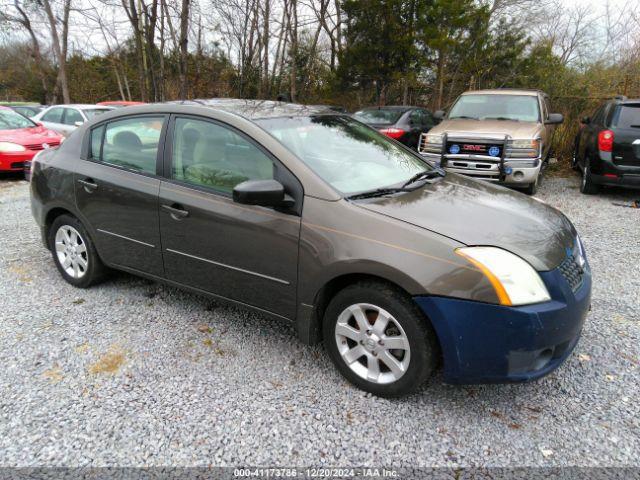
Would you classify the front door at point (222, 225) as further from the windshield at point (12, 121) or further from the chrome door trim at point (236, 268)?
the windshield at point (12, 121)

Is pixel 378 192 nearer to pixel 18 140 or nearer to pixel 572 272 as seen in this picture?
pixel 572 272

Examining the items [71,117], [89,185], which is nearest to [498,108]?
[89,185]

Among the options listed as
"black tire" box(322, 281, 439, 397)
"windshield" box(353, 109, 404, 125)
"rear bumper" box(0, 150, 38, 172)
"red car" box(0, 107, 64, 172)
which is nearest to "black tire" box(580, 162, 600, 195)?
"windshield" box(353, 109, 404, 125)

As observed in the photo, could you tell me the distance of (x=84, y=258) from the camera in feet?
12.9

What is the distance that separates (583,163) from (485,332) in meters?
7.71

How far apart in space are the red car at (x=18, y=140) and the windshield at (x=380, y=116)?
6398mm

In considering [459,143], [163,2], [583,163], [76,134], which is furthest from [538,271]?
[163,2]

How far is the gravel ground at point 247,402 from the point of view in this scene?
2.21 meters

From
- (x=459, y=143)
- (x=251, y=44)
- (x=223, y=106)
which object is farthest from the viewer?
(x=251, y=44)

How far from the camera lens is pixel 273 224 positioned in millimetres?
2688

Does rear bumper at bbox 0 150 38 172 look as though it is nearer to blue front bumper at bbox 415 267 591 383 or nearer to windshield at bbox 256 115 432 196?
windshield at bbox 256 115 432 196

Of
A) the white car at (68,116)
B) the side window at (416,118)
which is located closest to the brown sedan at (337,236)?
the side window at (416,118)

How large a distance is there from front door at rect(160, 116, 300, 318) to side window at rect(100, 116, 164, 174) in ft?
0.61

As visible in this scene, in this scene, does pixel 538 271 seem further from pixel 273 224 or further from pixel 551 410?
pixel 273 224
